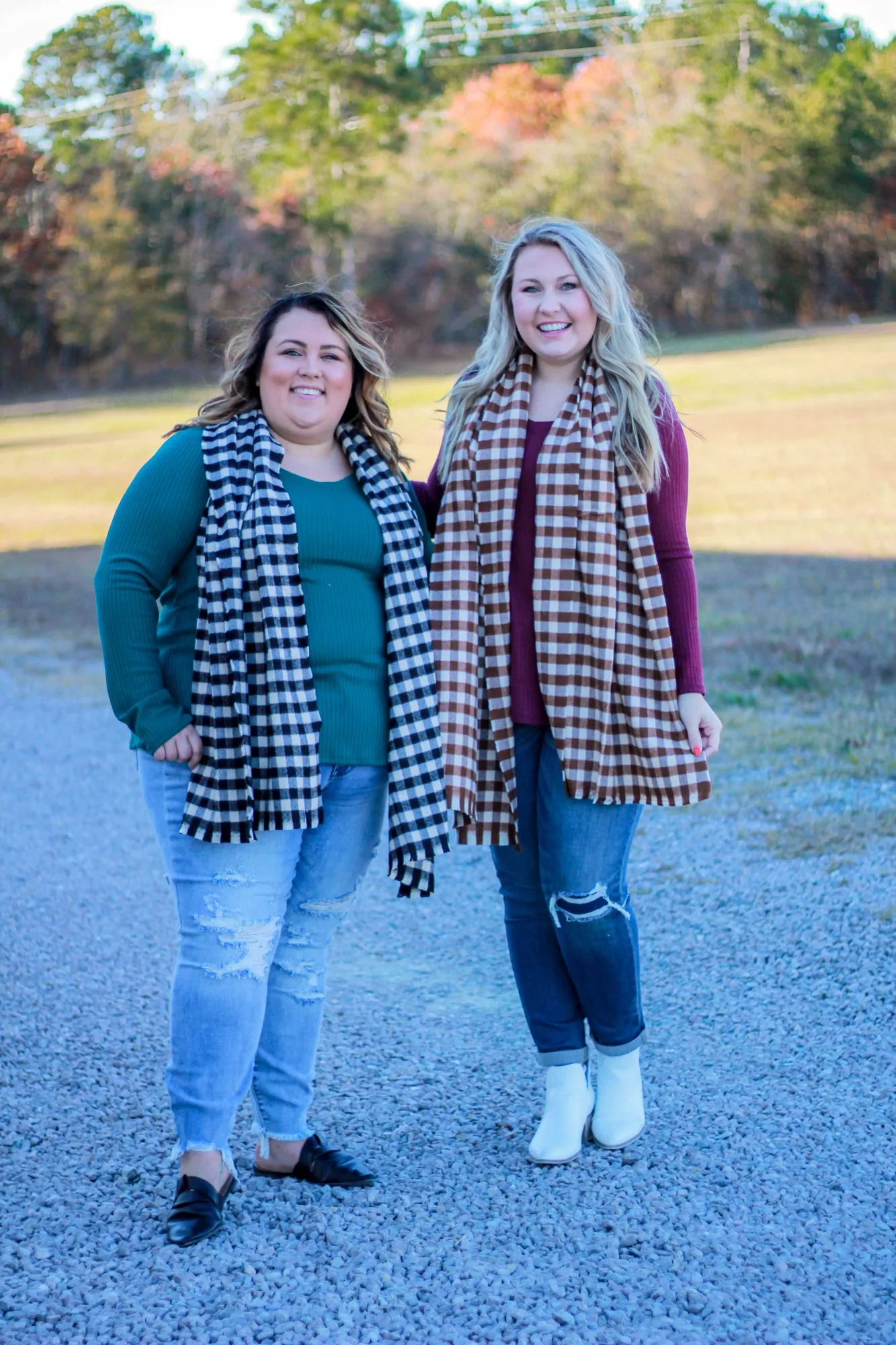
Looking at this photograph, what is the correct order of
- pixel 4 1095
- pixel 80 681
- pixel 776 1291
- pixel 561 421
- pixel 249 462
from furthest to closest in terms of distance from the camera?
pixel 80 681
pixel 4 1095
pixel 561 421
pixel 249 462
pixel 776 1291

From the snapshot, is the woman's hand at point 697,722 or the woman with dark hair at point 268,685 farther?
the woman's hand at point 697,722

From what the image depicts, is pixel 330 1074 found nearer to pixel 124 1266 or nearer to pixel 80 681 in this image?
pixel 124 1266

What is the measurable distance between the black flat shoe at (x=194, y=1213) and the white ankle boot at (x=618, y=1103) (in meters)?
0.90

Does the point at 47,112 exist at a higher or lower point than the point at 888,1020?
higher

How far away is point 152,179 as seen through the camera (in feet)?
159

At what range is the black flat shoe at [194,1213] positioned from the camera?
2803mm

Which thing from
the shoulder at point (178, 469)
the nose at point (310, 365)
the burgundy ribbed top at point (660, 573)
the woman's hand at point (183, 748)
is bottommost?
the woman's hand at point (183, 748)

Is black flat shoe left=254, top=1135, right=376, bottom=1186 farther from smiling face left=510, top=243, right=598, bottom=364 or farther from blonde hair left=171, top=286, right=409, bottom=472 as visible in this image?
smiling face left=510, top=243, right=598, bottom=364

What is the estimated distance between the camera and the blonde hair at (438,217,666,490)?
297 cm

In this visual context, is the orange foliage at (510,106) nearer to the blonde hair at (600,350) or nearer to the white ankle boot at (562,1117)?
the blonde hair at (600,350)

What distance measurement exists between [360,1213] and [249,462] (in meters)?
1.59

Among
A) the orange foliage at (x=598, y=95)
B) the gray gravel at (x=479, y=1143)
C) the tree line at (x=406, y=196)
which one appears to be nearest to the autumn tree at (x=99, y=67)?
the tree line at (x=406, y=196)

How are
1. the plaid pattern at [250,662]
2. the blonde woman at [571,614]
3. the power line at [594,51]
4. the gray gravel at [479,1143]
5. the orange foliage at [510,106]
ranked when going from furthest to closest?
the power line at [594,51]
the orange foliage at [510,106]
the blonde woman at [571,614]
the plaid pattern at [250,662]
the gray gravel at [479,1143]

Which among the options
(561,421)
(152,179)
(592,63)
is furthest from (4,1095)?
(592,63)
